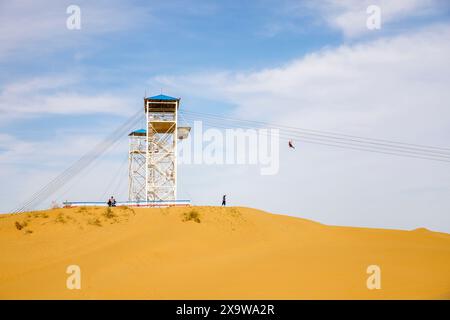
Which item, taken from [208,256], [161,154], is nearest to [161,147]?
[161,154]

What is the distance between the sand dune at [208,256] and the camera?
12750 mm

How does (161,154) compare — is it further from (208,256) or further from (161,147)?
(208,256)

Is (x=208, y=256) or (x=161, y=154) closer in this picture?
(x=208, y=256)

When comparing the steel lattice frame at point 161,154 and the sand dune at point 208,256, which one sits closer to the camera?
the sand dune at point 208,256

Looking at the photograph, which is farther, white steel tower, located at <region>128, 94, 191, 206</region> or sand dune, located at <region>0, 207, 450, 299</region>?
white steel tower, located at <region>128, 94, 191, 206</region>

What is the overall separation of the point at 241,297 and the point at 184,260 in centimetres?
499

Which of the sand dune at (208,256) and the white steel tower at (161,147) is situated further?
the white steel tower at (161,147)

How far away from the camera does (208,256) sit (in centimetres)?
1728

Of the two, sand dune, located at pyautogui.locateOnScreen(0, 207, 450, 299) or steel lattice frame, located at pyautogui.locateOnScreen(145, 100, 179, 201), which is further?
steel lattice frame, located at pyautogui.locateOnScreen(145, 100, 179, 201)

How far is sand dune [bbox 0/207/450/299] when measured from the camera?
502 inches

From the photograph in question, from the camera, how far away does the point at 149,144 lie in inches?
1719
